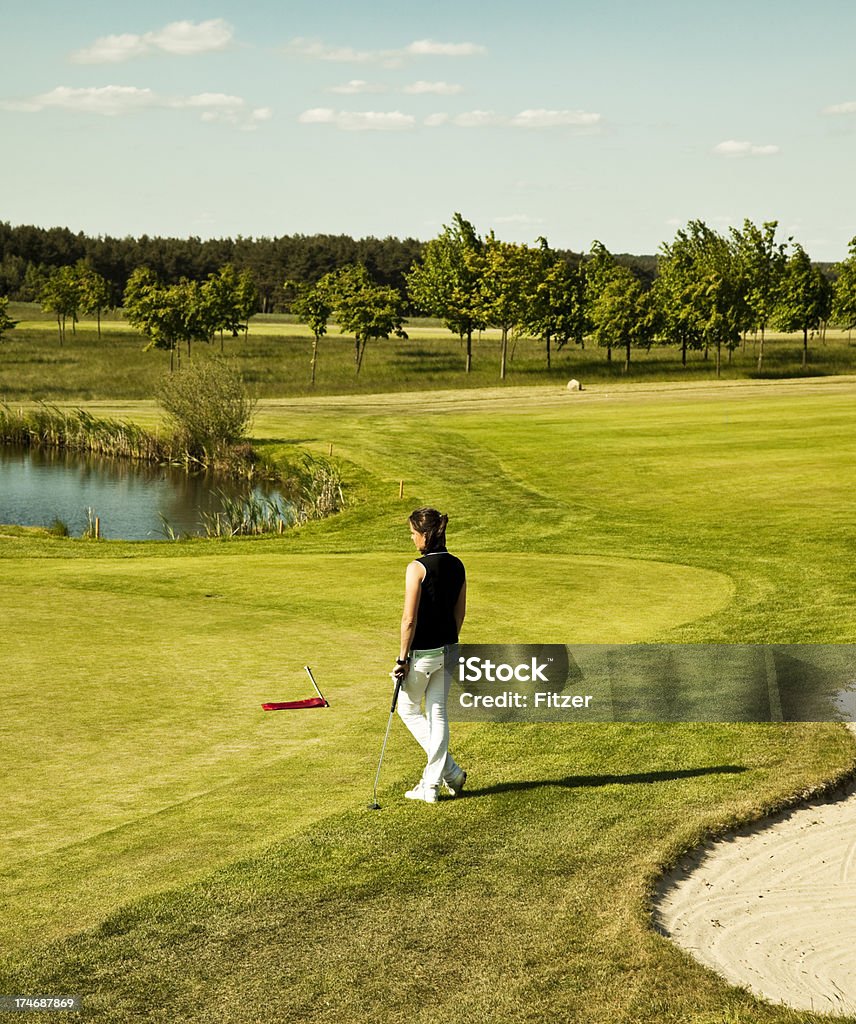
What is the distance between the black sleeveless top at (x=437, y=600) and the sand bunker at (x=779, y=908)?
2.51 metres

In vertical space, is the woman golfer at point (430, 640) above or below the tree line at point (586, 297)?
below

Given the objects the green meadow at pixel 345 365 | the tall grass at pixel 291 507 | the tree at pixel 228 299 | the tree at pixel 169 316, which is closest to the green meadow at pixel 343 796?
the tall grass at pixel 291 507

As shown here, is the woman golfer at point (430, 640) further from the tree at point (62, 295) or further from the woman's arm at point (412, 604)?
the tree at point (62, 295)

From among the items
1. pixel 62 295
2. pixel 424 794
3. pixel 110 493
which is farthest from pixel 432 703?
pixel 62 295

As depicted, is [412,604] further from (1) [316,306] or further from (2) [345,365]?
(2) [345,365]

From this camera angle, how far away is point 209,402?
49.2 metres

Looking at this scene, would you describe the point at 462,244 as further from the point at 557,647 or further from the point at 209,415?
the point at 557,647

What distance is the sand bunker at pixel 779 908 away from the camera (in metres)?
7.31

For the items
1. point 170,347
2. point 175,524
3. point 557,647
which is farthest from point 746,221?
point 557,647

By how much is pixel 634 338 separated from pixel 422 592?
92875 millimetres

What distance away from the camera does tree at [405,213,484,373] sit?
96938 millimetres

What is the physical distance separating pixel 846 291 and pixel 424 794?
324 feet

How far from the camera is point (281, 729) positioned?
11305 millimetres

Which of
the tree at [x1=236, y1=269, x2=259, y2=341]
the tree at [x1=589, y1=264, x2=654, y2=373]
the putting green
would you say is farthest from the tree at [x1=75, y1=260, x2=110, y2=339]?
the putting green
